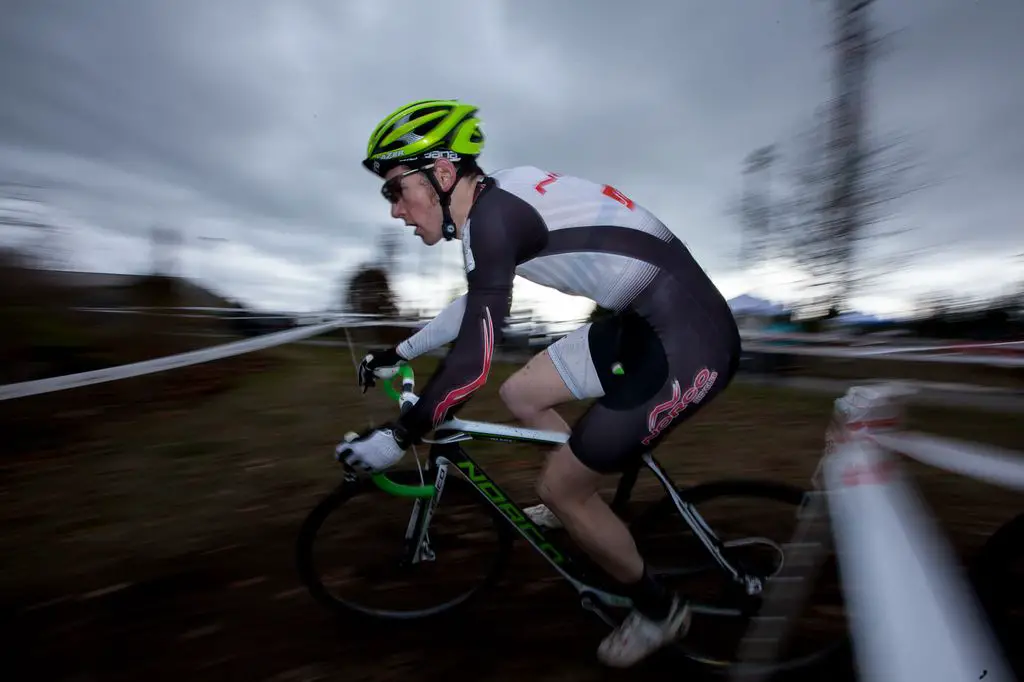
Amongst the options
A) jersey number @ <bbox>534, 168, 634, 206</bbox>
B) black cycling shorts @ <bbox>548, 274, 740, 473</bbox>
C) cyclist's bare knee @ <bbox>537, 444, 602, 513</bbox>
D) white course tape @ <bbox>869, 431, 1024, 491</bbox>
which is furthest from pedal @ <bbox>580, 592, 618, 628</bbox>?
jersey number @ <bbox>534, 168, 634, 206</bbox>

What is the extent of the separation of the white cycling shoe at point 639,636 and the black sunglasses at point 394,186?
75.8 inches

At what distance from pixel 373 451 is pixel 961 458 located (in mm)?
1693

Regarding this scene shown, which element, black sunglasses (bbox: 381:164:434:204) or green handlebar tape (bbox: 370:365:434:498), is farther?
green handlebar tape (bbox: 370:365:434:498)

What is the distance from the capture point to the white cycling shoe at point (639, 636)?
2170 mm

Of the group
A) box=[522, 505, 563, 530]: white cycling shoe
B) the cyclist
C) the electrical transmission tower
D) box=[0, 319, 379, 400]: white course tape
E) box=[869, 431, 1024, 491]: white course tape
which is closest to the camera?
box=[869, 431, 1024, 491]: white course tape

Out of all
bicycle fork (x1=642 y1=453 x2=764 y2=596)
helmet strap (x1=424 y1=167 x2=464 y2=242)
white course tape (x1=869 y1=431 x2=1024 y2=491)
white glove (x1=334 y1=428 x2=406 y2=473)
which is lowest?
bicycle fork (x1=642 y1=453 x2=764 y2=596)

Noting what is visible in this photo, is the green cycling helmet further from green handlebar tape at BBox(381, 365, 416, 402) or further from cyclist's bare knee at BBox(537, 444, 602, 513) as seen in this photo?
cyclist's bare knee at BBox(537, 444, 602, 513)

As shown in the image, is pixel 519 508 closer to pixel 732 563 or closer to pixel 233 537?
pixel 732 563

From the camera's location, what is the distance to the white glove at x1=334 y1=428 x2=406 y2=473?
200cm

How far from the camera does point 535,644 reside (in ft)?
8.06

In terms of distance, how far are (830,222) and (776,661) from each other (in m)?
14.0

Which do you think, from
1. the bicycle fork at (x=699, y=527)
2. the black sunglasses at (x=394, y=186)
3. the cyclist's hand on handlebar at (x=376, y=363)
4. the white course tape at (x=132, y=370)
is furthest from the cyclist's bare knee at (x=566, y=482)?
the white course tape at (x=132, y=370)

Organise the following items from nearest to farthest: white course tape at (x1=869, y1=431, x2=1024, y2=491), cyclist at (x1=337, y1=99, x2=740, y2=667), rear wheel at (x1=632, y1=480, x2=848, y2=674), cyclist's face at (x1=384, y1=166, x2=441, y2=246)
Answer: white course tape at (x1=869, y1=431, x2=1024, y2=491) < cyclist at (x1=337, y1=99, x2=740, y2=667) < cyclist's face at (x1=384, y1=166, x2=441, y2=246) < rear wheel at (x1=632, y1=480, x2=848, y2=674)

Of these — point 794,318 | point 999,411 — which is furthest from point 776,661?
point 794,318
